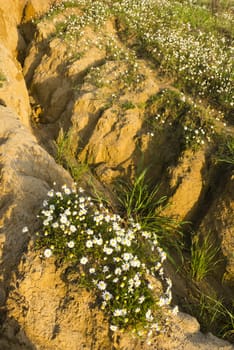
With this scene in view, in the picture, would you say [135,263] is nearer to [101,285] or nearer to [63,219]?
[101,285]

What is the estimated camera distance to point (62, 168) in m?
4.96

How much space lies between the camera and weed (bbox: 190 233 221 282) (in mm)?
4980

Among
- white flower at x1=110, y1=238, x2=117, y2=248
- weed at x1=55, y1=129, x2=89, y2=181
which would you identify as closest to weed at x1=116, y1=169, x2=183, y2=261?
weed at x1=55, y1=129, x2=89, y2=181

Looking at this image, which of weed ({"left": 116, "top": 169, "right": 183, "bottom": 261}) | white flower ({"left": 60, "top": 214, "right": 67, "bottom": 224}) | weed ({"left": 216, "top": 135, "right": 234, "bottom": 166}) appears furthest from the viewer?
weed ({"left": 216, "top": 135, "right": 234, "bottom": 166})

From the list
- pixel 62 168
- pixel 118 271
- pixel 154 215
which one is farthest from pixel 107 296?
pixel 154 215

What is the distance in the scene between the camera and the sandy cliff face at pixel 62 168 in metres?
3.04

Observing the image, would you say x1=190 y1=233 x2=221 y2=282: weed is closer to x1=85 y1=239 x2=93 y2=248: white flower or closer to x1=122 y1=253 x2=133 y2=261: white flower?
x1=122 y1=253 x2=133 y2=261: white flower

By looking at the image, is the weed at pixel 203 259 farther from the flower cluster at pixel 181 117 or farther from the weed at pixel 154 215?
the flower cluster at pixel 181 117

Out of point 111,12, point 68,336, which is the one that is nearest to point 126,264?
point 68,336

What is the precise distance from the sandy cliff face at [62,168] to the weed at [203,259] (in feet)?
0.66

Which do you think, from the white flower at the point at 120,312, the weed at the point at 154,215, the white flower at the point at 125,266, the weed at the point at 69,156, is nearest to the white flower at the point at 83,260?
the white flower at the point at 125,266

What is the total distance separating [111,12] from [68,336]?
885 cm

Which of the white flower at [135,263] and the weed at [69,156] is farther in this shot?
the weed at [69,156]

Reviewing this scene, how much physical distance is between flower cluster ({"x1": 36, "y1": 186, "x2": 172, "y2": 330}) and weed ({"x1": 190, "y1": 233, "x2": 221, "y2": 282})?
1.84 metres
